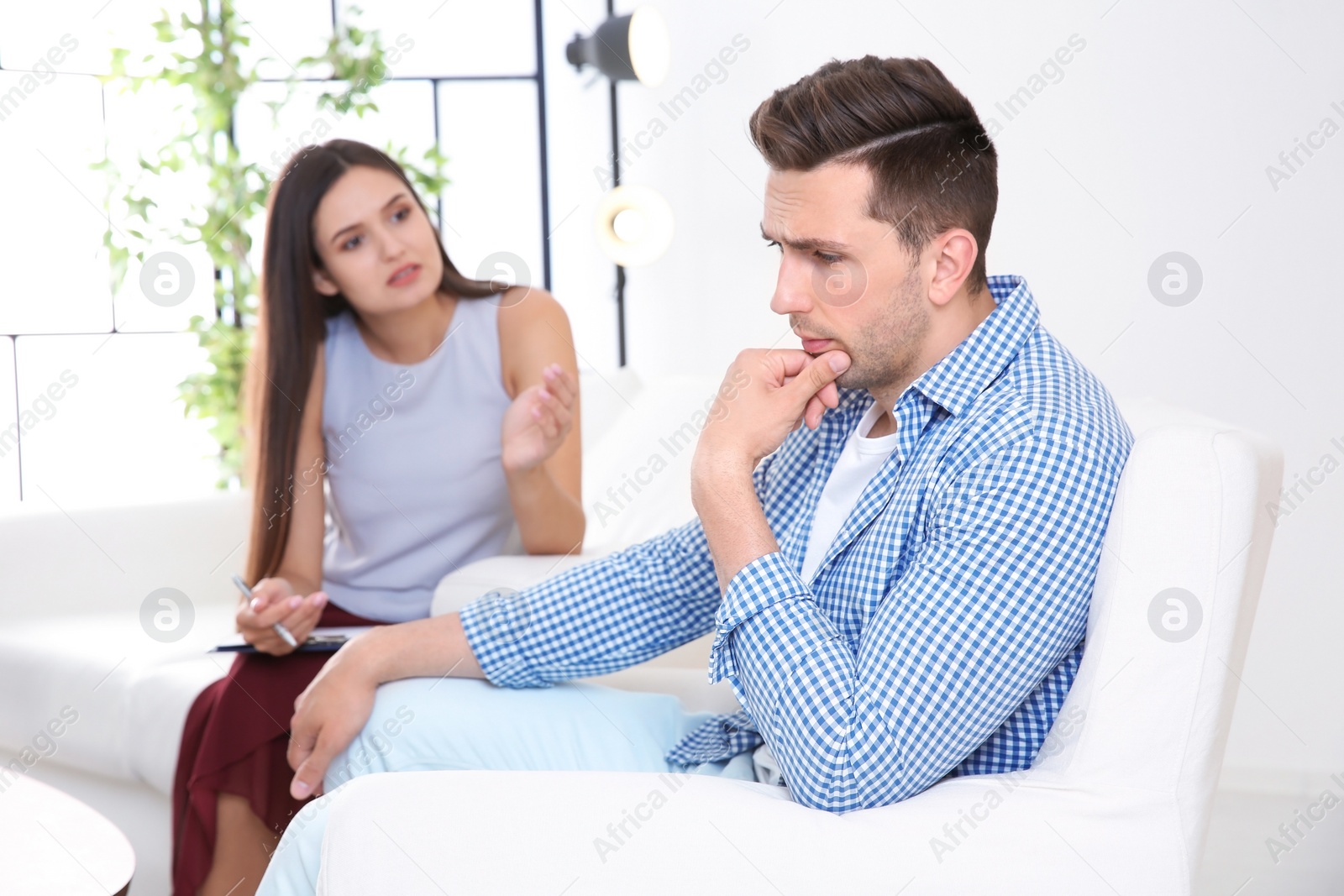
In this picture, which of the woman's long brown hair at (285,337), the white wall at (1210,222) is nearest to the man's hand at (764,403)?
the woman's long brown hair at (285,337)

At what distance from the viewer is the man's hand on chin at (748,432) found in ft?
3.49

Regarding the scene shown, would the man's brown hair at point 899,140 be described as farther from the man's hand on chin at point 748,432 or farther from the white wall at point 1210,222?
the white wall at point 1210,222

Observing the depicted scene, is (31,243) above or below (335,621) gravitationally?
above

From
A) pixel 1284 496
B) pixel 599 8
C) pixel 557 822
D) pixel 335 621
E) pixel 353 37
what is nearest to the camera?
pixel 557 822

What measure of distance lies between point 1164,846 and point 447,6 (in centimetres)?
372

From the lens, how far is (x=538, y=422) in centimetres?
181

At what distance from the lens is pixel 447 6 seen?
155 inches

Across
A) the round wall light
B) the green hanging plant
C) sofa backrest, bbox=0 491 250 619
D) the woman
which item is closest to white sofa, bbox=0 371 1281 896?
the woman

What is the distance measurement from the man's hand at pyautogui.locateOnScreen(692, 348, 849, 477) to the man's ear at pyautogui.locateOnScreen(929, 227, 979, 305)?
0.38 feet

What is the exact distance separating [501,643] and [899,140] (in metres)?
0.70

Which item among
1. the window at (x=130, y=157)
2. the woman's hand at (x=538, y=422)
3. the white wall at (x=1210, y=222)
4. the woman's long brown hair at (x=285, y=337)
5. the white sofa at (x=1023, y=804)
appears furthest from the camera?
the window at (x=130, y=157)

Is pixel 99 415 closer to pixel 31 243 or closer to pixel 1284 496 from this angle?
pixel 31 243

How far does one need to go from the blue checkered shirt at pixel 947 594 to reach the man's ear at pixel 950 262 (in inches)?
2.1

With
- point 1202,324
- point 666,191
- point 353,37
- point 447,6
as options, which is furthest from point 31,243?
point 1202,324
